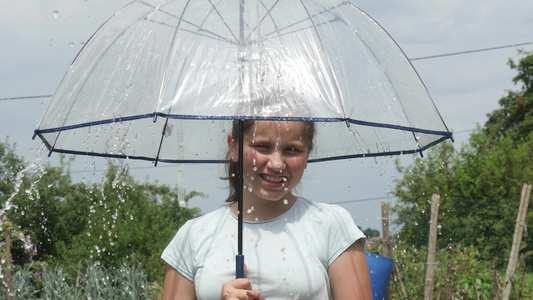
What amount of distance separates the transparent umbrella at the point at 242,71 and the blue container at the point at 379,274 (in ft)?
5.48

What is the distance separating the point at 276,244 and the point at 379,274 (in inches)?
87.0

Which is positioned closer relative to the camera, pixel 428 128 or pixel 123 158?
pixel 428 128

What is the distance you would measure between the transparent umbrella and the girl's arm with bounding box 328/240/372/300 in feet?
1.00

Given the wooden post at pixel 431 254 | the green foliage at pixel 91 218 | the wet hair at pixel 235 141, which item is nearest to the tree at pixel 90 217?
the green foliage at pixel 91 218

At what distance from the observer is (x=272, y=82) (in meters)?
2.34

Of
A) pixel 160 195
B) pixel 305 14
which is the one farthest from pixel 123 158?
pixel 160 195

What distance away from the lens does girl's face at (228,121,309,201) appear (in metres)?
2.39

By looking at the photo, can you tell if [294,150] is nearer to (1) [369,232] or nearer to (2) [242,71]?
(2) [242,71]

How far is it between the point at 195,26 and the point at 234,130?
0.36 m

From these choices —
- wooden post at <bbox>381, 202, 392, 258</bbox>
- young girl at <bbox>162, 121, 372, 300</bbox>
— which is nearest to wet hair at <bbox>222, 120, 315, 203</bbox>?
young girl at <bbox>162, 121, 372, 300</bbox>

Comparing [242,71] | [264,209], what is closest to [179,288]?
[264,209]

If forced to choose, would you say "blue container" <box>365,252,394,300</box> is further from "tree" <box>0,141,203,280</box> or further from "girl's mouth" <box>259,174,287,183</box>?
"tree" <box>0,141,203,280</box>

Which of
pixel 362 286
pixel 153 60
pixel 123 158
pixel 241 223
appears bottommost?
pixel 362 286

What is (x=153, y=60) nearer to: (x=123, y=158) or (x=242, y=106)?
(x=242, y=106)
